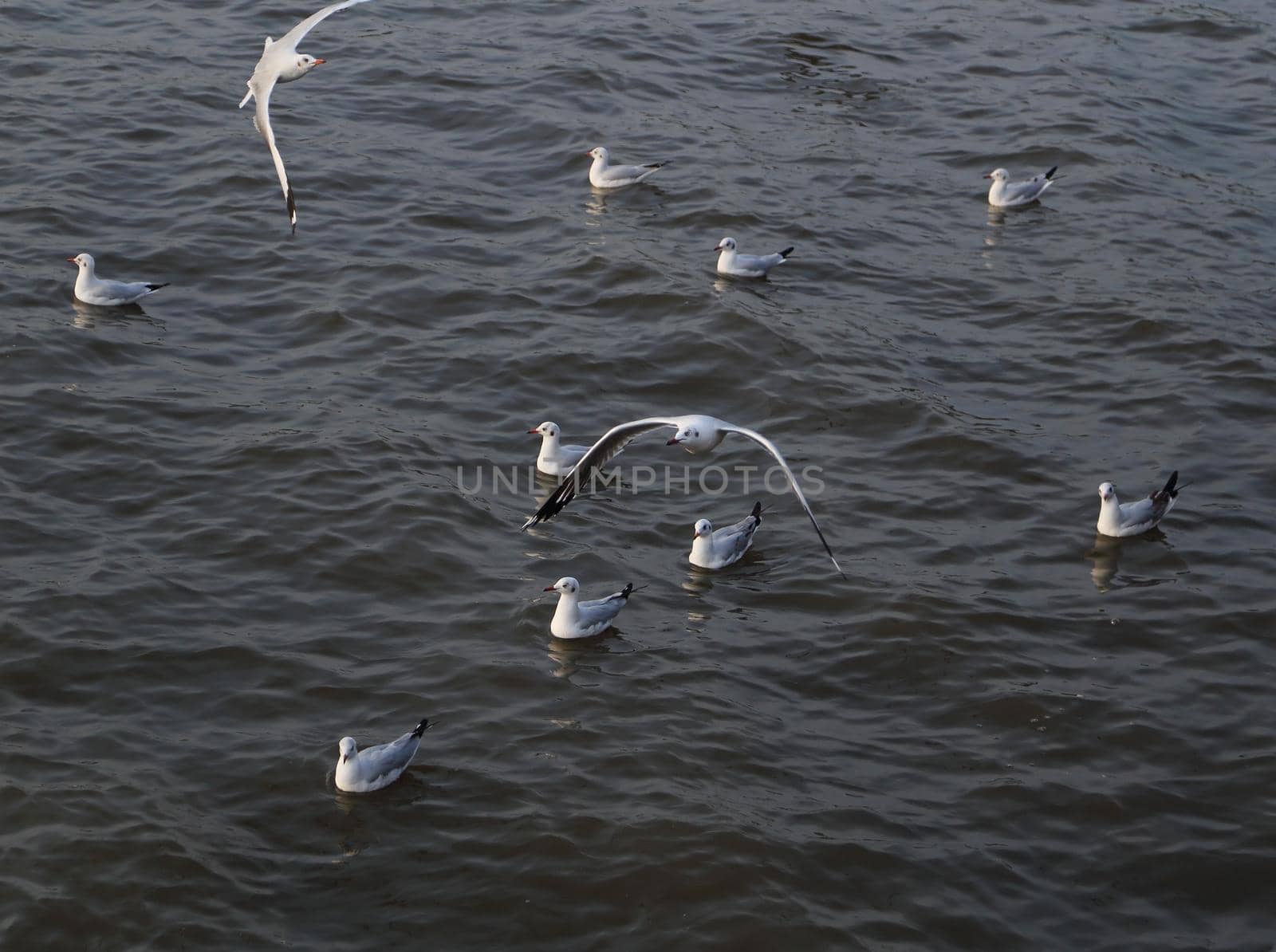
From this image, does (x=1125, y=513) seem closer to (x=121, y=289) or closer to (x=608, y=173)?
(x=608, y=173)

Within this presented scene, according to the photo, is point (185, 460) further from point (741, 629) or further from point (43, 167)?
point (43, 167)

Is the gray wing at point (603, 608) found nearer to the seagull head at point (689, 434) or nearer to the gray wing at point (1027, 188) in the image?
the seagull head at point (689, 434)

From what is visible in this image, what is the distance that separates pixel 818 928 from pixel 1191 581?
480 centimetres

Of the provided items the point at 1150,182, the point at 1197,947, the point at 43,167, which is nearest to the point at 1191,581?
the point at 1197,947

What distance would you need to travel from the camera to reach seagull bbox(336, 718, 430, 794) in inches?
350

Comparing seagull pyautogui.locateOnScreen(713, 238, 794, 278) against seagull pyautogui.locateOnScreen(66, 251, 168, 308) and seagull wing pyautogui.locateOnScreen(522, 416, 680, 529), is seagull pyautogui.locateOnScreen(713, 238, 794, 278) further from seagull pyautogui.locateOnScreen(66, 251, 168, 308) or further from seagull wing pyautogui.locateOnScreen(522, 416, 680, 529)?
seagull pyautogui.locateOnScreen(66, 251, 168, 308)

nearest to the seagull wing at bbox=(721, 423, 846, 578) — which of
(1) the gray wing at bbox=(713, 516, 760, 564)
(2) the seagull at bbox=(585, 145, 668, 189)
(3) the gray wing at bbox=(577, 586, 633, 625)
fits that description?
(1) the gray wing at bbox=(713, 516, 760, 564)

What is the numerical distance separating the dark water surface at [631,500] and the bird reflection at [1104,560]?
5cm

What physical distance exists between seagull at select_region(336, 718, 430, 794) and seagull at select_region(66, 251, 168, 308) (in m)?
6.85

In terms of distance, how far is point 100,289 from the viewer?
14.2 metres

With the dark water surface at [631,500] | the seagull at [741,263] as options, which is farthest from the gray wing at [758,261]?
the dark water surface at [631,500]

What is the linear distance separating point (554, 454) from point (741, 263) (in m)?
3.98

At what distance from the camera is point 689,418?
10.5 meters

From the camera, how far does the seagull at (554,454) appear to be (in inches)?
482
